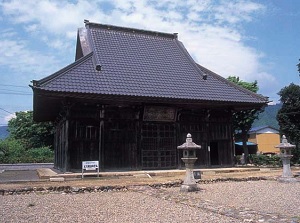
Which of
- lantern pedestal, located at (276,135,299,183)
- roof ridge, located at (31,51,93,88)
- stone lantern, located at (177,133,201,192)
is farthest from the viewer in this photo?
roof ridge, located at (31,51,93,88)

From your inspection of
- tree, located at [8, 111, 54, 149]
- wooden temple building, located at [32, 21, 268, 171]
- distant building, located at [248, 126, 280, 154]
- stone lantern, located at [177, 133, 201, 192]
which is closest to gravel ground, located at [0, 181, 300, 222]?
stone lantern, located at [177, 133, 201, 192]

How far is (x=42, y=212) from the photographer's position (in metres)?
7.28

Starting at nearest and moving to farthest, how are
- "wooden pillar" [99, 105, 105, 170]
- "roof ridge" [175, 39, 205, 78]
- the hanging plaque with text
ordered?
"wooden pillar" [99, 105, 105, 170] < the hanging plaque with text < "roof ridge" [175, 39, 205, 78]

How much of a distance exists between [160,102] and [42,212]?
33.0 ft

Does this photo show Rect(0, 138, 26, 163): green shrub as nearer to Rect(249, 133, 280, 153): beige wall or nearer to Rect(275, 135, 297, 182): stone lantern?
Rect(275, 135, 297, 182): stone lantern

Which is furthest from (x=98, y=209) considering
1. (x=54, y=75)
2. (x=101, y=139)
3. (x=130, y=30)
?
(x=130, y=30)

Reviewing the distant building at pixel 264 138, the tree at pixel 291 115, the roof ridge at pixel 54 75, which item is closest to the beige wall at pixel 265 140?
the distant building at pixel 264 138

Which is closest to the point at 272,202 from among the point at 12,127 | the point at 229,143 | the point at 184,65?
the point at 229,143

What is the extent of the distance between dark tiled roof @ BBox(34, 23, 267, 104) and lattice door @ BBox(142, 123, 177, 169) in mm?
2093

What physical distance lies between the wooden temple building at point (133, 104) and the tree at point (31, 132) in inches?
909

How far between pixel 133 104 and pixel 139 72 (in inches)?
93.0

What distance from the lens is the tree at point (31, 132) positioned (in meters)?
43.1

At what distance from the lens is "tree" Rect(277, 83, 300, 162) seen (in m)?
24.7

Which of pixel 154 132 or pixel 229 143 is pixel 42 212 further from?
pixel 229 143
